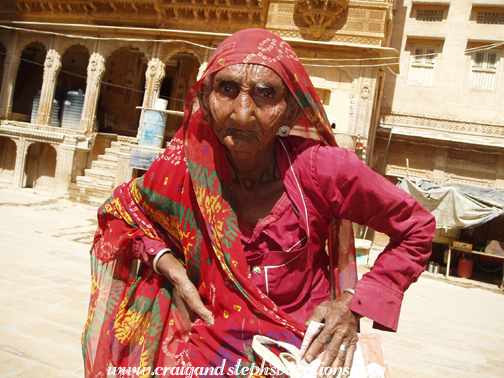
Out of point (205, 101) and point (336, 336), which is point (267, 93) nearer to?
point (205, 101)

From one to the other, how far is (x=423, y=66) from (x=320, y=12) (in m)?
4.84

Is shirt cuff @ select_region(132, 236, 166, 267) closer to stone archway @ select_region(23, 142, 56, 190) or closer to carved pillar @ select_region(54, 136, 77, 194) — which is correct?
carved pillar @ select_region(54, 136, 77, 194)

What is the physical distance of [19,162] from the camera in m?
13.0

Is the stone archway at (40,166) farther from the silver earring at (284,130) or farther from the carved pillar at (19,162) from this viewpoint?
the silver earring at (284,130)

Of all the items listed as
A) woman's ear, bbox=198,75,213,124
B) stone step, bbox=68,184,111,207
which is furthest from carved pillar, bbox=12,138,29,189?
woman's ear, bbox=198,75,213,124

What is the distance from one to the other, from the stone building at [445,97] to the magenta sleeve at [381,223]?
12843 millimetres

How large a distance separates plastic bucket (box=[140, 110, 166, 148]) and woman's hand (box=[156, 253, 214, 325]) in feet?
33.4

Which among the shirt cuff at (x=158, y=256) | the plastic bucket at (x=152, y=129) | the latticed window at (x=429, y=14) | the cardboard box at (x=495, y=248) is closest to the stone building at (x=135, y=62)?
the plastic bucket at (x=152, y=129)

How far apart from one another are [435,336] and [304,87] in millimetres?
4502

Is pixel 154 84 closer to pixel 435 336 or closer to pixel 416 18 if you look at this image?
pixel 416 18

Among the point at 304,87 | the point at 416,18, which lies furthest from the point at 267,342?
the point at 416,18

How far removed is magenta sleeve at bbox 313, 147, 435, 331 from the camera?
3.91 ft

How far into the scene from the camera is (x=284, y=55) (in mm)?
1308

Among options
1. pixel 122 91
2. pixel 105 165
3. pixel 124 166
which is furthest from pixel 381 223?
pixel 122 91
